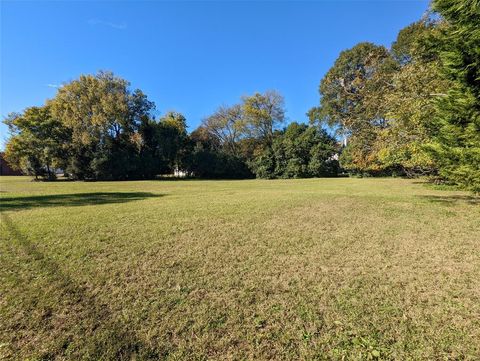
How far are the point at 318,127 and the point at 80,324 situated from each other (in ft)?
120

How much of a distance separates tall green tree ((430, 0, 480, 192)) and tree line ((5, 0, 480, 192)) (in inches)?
1.2

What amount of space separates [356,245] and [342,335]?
2.92 meters

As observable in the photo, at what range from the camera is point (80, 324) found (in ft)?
8.63

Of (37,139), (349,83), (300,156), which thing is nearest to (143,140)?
(37,139)

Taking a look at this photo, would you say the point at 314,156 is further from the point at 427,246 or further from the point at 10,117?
the point at 10,117

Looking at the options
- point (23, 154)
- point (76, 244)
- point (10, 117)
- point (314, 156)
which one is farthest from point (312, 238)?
point (10, 117)

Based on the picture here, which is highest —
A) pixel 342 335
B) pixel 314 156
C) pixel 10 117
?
pixel 10 117

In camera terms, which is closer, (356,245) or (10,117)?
(356,245)

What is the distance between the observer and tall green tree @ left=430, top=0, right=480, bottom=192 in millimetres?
7051

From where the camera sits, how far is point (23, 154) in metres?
29.5

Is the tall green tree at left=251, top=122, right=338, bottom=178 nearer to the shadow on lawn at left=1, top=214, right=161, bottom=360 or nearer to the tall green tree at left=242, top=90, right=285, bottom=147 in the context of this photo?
the tall green tree at left=242, top=90, right=285, bottom=147

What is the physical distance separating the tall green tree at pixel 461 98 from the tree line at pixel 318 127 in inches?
1.2

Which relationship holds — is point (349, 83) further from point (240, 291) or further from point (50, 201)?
point (240, 291)

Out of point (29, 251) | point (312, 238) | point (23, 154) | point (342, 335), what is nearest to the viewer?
point (342, 335)
